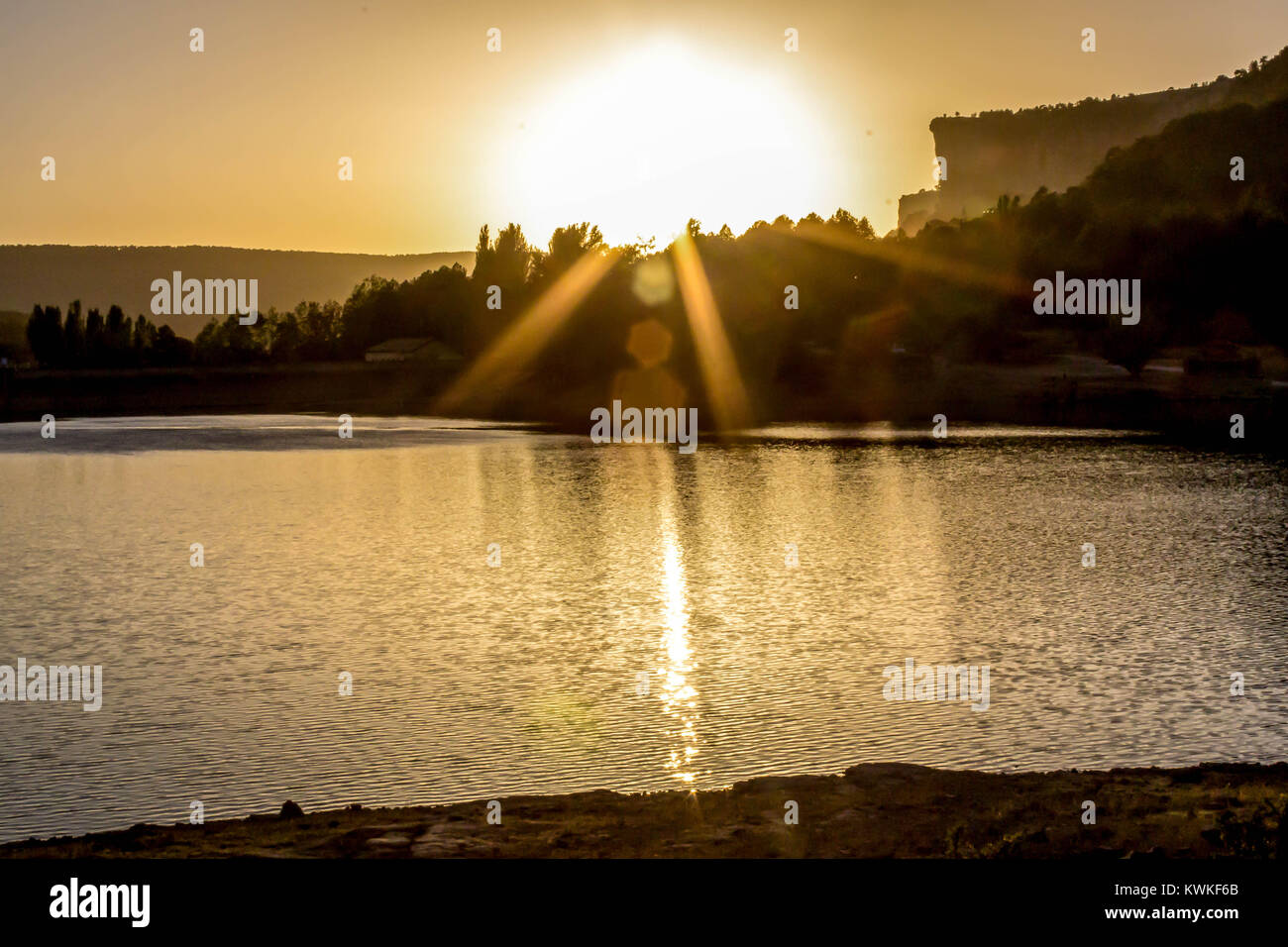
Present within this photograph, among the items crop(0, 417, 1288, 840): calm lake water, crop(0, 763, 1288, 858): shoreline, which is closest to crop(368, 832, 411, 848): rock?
crop(0, 763, 1288, 858): shoreline

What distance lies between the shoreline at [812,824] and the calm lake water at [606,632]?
1.33 metres

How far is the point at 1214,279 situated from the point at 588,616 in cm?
11251

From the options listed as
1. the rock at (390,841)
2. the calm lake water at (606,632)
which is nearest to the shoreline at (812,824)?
the rock at (390,841)

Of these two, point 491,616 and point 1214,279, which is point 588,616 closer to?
point 491,616

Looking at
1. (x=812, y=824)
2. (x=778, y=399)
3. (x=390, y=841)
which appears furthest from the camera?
(x=778, y=399)

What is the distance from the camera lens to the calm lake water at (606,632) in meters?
15.3

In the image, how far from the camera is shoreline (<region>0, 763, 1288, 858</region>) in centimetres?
1097

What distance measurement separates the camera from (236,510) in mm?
42750

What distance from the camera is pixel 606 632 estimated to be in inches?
919

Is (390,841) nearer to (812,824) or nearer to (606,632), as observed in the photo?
(812,824)

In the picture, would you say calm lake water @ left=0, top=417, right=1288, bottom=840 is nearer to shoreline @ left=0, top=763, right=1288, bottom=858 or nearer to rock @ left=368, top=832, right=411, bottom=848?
shoreline @ left=0, top=763, right=1288, bottom=858

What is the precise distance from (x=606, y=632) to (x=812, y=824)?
11.6 meters

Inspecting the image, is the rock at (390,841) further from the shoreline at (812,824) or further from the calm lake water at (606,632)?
the calm lake water at (606,632)

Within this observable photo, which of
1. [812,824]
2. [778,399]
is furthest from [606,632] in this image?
[778,399]
